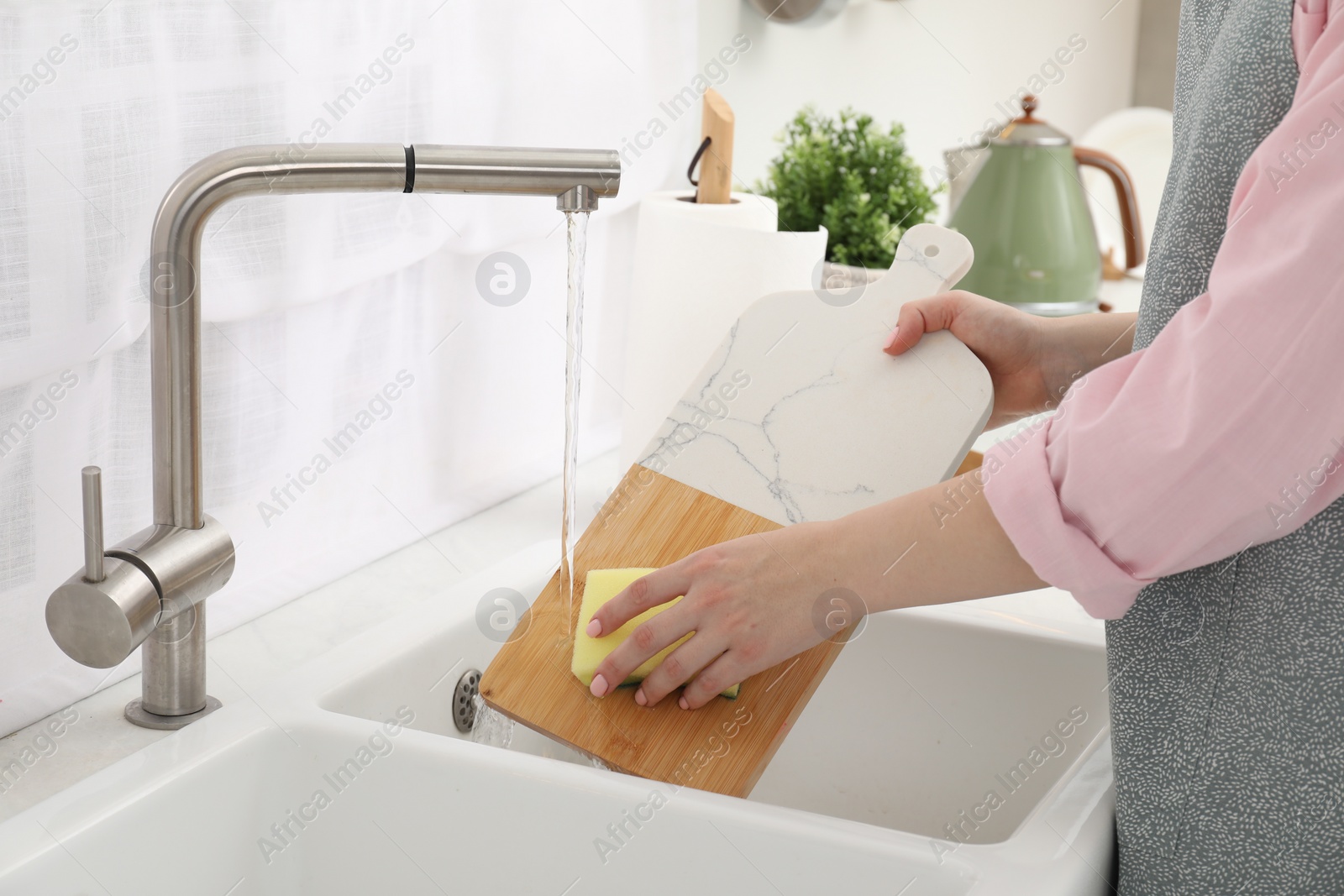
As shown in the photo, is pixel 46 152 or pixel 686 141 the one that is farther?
pixel 686 141

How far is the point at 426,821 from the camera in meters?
0.61

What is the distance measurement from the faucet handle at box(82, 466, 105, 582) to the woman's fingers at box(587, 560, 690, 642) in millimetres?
262

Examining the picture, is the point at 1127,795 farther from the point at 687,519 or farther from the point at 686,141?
the point at 686,141

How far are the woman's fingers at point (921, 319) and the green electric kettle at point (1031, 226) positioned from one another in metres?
0.82

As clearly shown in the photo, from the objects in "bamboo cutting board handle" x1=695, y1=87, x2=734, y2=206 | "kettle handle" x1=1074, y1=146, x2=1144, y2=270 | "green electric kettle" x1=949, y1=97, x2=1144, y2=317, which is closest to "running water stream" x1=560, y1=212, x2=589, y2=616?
"bamboo cutting board handle" x1=695, y1=87, x2=734, y2=206

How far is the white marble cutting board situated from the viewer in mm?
753

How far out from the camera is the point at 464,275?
41.3 inches

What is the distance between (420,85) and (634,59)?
34 centimetres

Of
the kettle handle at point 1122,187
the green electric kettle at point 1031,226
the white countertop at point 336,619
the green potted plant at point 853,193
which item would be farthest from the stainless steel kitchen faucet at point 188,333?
the kettle handle at point 1122,187

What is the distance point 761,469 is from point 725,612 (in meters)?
0.18

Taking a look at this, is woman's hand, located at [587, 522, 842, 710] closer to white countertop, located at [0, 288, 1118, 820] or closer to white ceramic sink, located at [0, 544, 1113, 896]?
white ceramic sink, located at [0, 544, 1113, 896]

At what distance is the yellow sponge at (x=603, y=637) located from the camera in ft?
2.19

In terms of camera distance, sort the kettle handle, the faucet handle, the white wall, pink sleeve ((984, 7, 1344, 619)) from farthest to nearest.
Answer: the kettle handle → the white wall → the faucet handle → pink sleeve ((984, 7, 1344, 619))

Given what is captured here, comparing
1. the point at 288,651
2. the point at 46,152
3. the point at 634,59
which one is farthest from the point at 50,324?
the point at 634,59
